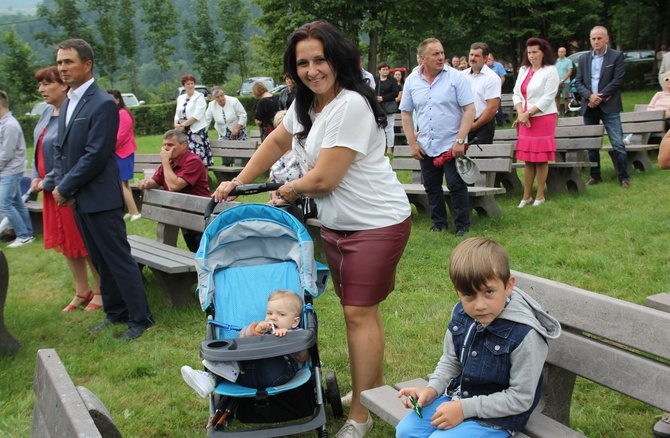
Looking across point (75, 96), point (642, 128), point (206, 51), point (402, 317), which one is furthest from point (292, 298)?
point (206, 51)

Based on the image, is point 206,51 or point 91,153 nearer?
point 91,153

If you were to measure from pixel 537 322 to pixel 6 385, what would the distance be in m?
3.78

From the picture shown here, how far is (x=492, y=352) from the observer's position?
2.62 meters

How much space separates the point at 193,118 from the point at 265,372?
8.89 meters

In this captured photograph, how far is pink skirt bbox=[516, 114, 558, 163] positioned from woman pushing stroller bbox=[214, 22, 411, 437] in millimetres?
5335

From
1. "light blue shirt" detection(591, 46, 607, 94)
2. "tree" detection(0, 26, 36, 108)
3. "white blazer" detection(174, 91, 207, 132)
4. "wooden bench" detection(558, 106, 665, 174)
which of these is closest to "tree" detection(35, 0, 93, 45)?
"tree" detection(0, 26, 36, 108)

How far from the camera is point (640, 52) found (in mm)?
36844

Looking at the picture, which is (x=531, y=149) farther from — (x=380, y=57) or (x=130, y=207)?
(x=380, y=57)

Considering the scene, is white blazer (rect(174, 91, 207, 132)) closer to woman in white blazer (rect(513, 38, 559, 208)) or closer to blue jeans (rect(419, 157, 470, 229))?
blue jeans (rect(419, 157, 470, 229))

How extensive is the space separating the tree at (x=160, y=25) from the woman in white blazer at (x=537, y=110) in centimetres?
3940

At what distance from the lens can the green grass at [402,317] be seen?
13.4ft

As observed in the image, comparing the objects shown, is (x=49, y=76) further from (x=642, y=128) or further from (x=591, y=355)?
(x=642, y=128)

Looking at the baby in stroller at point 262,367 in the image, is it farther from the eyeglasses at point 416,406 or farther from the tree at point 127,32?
the tree at point 127,32

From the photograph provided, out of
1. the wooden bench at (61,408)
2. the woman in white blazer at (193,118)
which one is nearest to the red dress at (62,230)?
the wooden bench at (61,408)
